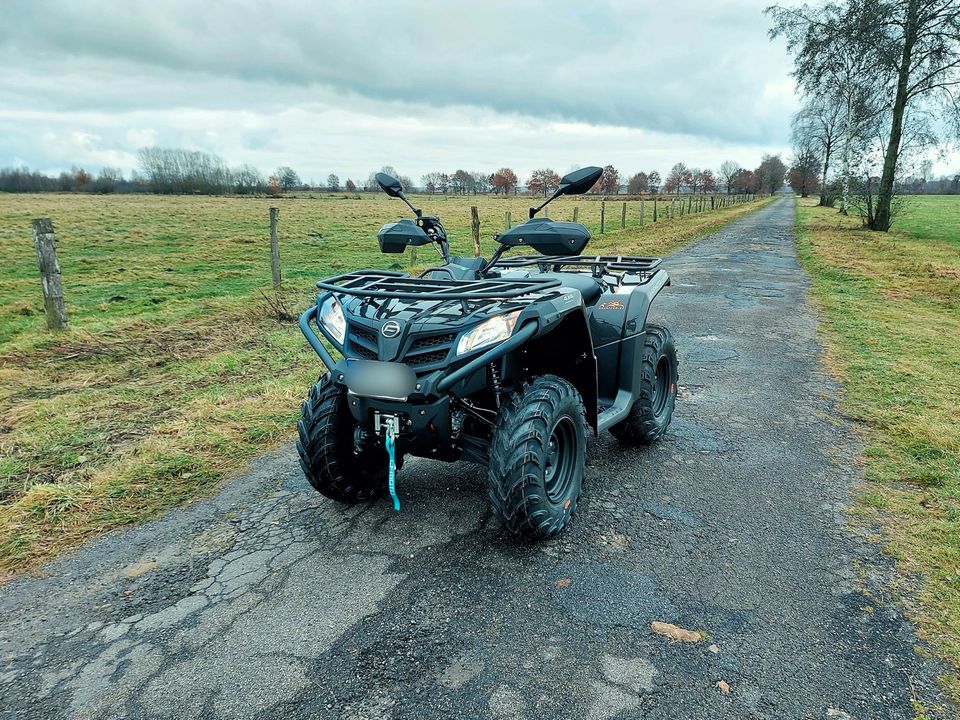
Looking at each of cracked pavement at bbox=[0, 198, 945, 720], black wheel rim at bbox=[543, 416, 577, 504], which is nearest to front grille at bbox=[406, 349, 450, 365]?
black wheel rim at bbox=[543, 416, 577, 504]

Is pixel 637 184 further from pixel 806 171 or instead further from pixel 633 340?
pixel 633 340

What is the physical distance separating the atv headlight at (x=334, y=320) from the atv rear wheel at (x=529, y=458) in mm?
814

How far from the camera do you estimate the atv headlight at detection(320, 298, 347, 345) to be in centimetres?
283

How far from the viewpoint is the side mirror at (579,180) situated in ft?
9.58

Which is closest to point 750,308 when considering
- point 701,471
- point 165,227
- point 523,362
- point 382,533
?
point 701,471

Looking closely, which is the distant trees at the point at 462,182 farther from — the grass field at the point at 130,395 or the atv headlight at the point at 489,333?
the atv headlight at the point at 489,333

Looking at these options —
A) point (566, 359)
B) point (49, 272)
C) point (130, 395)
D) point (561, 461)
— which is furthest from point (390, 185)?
point (49, 272)

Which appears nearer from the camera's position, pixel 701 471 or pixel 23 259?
pixel 701 471

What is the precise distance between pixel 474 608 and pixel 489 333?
110 cm

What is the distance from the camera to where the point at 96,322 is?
26.7ft

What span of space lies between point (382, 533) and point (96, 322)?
22.9ft

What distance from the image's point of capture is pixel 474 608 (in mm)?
2455

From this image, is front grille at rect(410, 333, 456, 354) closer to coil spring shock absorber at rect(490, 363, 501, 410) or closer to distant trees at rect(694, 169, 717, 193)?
coil spring shock absorber at rect(490, 363, 501, 410)

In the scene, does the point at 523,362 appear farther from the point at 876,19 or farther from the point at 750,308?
the point at 876,19
